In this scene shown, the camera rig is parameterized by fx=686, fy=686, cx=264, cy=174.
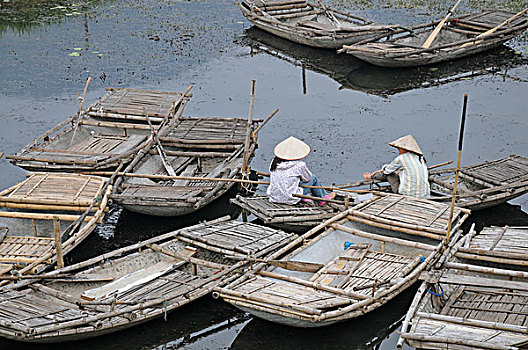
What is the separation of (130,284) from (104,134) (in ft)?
13.4

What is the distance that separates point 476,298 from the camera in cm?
625

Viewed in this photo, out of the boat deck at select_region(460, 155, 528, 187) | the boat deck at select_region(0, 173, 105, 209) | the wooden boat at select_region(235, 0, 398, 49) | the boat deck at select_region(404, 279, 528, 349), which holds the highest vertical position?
the wooden boat at select_region(235, 0, 398, 49)

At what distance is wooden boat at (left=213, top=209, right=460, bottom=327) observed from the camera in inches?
230

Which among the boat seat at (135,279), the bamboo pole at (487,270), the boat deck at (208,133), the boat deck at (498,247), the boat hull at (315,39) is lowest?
the boat seat at (135,279)

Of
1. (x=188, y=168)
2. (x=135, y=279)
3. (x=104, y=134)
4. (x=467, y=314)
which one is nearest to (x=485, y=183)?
(x=467, y=314)

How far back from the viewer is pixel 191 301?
634 cm

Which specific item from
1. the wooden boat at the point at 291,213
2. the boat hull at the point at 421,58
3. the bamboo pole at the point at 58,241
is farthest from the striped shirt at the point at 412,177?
the boat hull at the point at 421,58

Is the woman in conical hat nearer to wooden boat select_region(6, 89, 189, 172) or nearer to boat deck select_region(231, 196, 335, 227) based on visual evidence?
boat deck select_region(231, 196, 335, 227)

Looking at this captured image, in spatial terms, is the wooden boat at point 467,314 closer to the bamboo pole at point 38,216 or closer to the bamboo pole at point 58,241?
the bamboo pole at point 58,241

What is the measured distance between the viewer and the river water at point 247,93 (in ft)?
21.7

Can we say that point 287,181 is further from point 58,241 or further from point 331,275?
point 58,241

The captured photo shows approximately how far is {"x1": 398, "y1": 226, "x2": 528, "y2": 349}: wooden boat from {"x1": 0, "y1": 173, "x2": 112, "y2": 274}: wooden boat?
3.70m

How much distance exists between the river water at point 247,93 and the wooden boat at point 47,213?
50 centimetres

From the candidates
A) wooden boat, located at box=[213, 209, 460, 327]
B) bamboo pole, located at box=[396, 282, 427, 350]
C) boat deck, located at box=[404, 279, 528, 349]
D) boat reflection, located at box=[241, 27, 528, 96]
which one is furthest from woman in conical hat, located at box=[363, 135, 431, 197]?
boat reflection, located at box=[241, 27, 528, 96]
